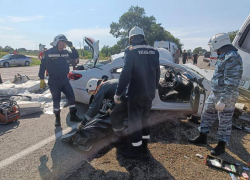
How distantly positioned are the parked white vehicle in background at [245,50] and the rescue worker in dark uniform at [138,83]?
10.8ft

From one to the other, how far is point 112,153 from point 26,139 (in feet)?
5.44

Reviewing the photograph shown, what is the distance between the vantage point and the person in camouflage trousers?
107 inches

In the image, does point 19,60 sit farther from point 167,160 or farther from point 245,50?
point 167,160

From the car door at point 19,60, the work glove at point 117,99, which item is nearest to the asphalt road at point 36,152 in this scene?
the work glove at point 117,99

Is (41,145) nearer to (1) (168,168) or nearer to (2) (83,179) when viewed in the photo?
(2) (83,179)

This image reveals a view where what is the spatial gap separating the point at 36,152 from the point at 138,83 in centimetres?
195

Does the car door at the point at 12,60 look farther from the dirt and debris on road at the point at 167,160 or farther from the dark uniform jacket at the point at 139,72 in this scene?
the dark uniform jacket at the point at 139,72

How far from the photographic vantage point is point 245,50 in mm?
5270

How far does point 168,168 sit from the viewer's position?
8.50 ft

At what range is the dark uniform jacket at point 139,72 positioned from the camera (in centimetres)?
254

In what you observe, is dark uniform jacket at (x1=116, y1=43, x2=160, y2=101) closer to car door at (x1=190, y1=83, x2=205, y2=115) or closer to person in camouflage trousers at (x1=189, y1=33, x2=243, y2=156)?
person in camouflage trousers at (x1=189, y1=33, x2=243, y2=156)

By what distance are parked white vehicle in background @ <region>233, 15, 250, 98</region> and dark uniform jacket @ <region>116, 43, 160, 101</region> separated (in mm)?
3388

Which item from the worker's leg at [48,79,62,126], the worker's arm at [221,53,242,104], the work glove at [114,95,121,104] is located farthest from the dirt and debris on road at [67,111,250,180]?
the worker's leg at [48,79,62,126]

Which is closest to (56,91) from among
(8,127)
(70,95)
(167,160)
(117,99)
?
(70,95)
